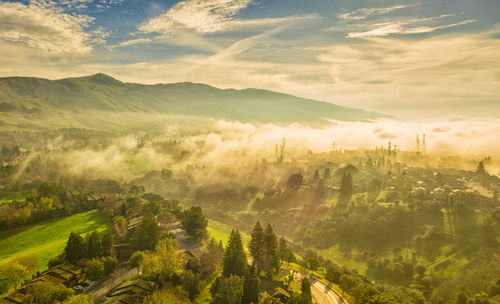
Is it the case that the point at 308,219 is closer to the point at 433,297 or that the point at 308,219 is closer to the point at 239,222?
the point at 239,222

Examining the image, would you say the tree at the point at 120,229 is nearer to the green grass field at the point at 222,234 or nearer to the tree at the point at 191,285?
the green grass field at the point at 222,234

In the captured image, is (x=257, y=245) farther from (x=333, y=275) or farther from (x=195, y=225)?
(x=195, y=225)

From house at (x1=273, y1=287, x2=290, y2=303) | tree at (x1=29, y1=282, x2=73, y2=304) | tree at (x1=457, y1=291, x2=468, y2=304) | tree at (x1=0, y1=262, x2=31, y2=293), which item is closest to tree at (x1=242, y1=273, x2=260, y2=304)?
house at (x1=273, y1=287, x2=290, y2=303)

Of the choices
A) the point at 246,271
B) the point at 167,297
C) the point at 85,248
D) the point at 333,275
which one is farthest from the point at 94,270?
the point at 333,275

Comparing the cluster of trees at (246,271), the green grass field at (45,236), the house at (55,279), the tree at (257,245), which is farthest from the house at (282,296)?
the green grass field at (45,236)

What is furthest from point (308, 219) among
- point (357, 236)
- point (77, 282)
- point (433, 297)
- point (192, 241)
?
point (77, 282)

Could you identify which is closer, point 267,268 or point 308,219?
point 267,268

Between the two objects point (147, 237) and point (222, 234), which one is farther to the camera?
point (222, 234)
